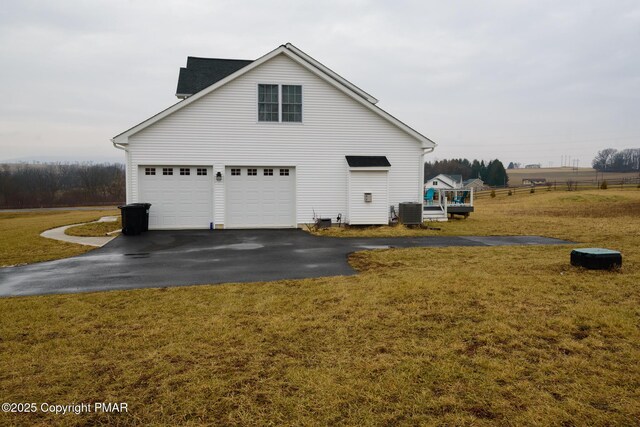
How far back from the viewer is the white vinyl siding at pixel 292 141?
54.2 feet

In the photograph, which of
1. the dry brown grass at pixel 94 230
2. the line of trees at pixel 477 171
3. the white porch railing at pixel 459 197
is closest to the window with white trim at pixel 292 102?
the dry brown grass at pixel 94 230

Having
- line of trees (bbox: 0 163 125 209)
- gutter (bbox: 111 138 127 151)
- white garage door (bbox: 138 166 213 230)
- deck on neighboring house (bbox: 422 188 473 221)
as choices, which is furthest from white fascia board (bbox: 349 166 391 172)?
line of trees (bbox: 0 163 125 209)

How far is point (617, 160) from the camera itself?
11631cm

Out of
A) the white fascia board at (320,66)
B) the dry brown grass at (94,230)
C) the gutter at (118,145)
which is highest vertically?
the white fascia board at (320,66)

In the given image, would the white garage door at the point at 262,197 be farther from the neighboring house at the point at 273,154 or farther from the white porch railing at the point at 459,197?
the white porch railing at the point at 459,197

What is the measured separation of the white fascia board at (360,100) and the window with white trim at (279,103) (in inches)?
39.1

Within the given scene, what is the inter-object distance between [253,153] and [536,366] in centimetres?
1437

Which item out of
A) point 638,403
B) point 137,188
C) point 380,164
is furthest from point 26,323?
point 380,164

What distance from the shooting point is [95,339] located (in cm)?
510

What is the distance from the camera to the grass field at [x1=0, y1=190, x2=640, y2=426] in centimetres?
350

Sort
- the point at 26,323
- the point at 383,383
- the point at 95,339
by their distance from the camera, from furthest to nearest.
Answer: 1. the point at 26,323
2. the point at 95,339
3. the point at 383,383

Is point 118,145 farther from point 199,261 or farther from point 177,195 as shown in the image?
point 199,261

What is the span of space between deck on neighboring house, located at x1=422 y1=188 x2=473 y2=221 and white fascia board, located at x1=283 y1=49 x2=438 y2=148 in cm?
351

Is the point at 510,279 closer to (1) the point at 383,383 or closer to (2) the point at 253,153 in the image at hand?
(1) the point at 383,383
